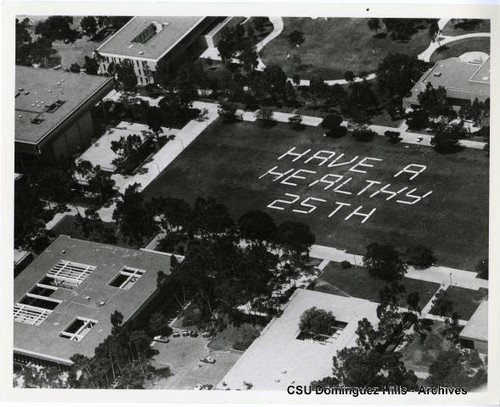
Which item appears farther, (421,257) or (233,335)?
(421,257)

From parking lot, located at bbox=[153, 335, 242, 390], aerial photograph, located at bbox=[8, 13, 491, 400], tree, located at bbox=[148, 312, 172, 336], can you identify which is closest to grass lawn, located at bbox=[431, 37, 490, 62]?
aerial photograph, located at bbox=[8, 13, 491, 400]

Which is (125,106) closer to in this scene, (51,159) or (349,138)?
(51,159)

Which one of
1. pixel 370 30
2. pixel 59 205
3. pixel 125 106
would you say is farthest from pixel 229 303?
pixel 370 30

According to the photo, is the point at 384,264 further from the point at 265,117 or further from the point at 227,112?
the point at 227,112

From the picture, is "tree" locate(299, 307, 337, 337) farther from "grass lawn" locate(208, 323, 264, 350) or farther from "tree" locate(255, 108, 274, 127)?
"tree" locate(255, 108, 274, 127)

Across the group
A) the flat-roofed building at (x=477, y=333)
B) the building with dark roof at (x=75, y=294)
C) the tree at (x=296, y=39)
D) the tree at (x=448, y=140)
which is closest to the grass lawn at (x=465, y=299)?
the flat-roofed building at (x=477, y=333)

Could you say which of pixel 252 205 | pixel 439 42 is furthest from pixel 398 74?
pixel 252 205
